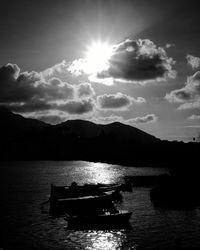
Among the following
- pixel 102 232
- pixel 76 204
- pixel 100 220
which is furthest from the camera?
pixel 76 204

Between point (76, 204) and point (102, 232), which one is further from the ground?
point (76, 204)

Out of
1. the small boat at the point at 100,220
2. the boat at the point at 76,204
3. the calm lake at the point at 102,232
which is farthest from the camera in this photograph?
the boat at the point at 76,204

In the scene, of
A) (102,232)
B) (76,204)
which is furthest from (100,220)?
(76,204)

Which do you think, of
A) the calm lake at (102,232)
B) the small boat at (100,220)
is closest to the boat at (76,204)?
the calm lake at (102,232)

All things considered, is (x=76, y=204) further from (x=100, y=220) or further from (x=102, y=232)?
(x=102, y=232)

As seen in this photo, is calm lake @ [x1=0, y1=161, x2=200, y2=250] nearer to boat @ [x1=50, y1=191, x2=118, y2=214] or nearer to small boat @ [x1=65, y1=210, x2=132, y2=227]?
small boat @ [x1=65, y1=210, x2=132, y2=227]

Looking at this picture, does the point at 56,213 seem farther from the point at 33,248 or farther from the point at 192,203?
the point at 192,203

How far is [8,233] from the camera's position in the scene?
56.8 metres

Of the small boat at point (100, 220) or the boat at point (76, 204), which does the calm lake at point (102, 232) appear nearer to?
the small boat at point (100, 220)

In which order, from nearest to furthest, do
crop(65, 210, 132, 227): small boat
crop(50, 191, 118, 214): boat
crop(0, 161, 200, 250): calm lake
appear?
1. crop(0, 161, 200, 250): calm lake
2. crop(65, 210, 132, 227): small boat
3. crop(50, 191, 118, 214): boat

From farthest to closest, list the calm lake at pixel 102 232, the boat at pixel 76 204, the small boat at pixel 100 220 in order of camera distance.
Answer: the boat at pixel 76 204 → the small boat at pixel 100 220 → the calm lake at pixel 102 232

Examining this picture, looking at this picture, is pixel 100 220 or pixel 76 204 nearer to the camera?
pixel 100 220

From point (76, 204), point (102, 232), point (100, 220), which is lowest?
point (102, 232)

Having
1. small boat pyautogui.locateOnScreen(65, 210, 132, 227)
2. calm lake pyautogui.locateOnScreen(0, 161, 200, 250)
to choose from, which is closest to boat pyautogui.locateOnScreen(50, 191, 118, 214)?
calm lake pyautogui.locateOnScreen(0, 161, 200, 250)
